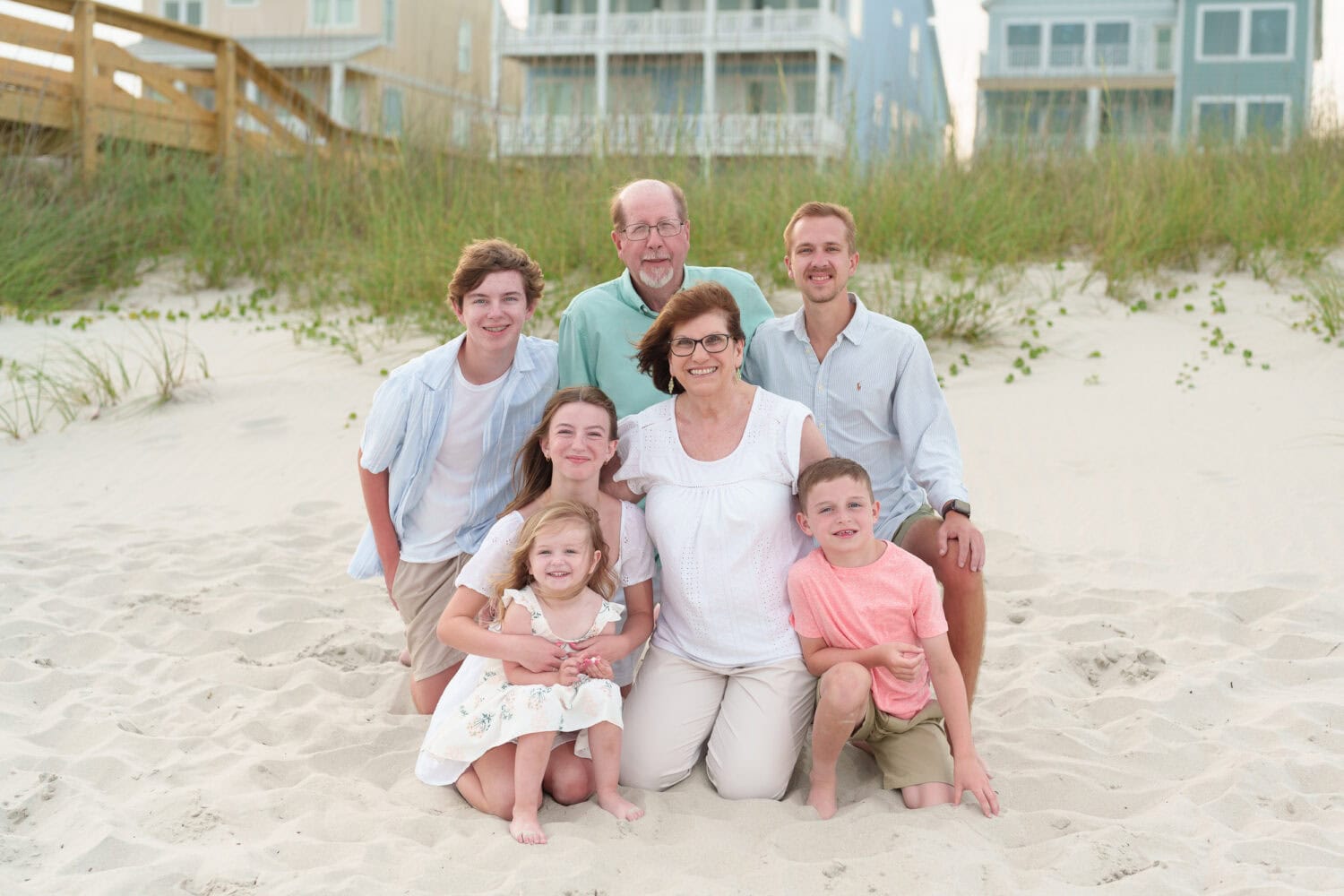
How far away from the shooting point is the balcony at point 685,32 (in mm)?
21219

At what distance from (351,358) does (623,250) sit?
4.83 m

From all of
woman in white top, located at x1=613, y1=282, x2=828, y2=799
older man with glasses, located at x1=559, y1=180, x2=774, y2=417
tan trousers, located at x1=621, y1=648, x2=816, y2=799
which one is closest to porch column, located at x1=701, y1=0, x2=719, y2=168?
older man with glasses, located at x1=559, y1=180, x2=774, y2=417

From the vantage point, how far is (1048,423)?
7.12m

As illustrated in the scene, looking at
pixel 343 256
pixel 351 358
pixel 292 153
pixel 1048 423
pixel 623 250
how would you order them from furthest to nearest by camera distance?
pixel 292 153 < pixel 343 256 < pixel 351 358 < pixel 1048 423 < pixel 623 250

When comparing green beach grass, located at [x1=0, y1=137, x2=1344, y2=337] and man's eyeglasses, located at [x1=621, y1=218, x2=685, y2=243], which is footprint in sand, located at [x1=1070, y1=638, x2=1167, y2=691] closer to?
man's eyeglasses, located at [x1=621, y1=218, x2=685, y2=243]

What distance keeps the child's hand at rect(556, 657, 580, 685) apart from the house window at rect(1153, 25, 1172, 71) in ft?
80.5

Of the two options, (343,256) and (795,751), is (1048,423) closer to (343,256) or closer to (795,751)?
(795,751)

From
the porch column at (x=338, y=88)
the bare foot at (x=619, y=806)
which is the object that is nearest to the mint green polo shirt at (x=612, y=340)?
the bare foot at (x=619, y=806)

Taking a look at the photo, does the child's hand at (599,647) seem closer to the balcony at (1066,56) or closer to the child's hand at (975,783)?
the child's hand at (975,783)

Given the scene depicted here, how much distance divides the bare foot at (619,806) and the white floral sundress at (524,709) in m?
0.18

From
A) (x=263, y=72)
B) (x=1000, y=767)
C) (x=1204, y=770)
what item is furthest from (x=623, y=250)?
(x=263, y=72)

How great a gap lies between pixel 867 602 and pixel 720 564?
413 mm

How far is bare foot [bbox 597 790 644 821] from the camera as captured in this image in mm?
3176

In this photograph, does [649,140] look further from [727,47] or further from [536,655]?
[727,47]
